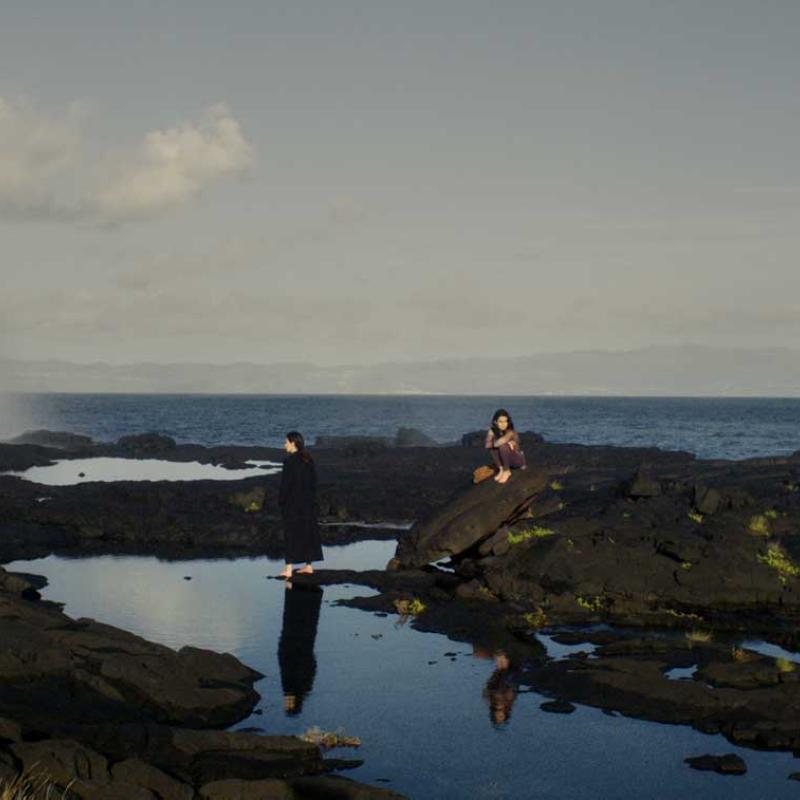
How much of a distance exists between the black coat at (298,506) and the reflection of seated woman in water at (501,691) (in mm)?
8924

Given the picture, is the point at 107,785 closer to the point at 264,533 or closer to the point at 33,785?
the point at 33,785

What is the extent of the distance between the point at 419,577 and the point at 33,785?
15816 mm

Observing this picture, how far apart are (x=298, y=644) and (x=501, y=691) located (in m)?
4.18

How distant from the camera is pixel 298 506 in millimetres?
25094

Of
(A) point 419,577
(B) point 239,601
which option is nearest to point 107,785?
(B) point 239,601

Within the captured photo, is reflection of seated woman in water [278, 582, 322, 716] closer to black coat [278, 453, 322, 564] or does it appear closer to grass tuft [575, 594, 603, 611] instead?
black coat [278, 453, 322, 564]

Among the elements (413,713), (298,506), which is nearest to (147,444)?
(298,506)

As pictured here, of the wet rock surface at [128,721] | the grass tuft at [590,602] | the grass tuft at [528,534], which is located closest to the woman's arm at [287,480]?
the grass tuft at [528,534]

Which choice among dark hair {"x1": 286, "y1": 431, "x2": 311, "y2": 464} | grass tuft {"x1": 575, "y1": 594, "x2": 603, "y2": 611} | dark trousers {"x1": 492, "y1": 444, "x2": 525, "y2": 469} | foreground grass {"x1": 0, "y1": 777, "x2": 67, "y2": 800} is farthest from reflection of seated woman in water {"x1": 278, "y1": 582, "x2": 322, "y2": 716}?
dark trousers {"x1": 492, "y1": 444, "x2": 525, "y2": 469}

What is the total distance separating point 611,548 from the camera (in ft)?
80.0

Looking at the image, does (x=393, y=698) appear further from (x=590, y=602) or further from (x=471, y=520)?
(x=471, y=520)

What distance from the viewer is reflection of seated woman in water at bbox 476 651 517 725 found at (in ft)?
45.5

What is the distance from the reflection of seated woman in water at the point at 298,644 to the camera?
1475 centimetres

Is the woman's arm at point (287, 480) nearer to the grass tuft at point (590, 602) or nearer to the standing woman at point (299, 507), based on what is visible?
the standing woman at point (299, 507)
